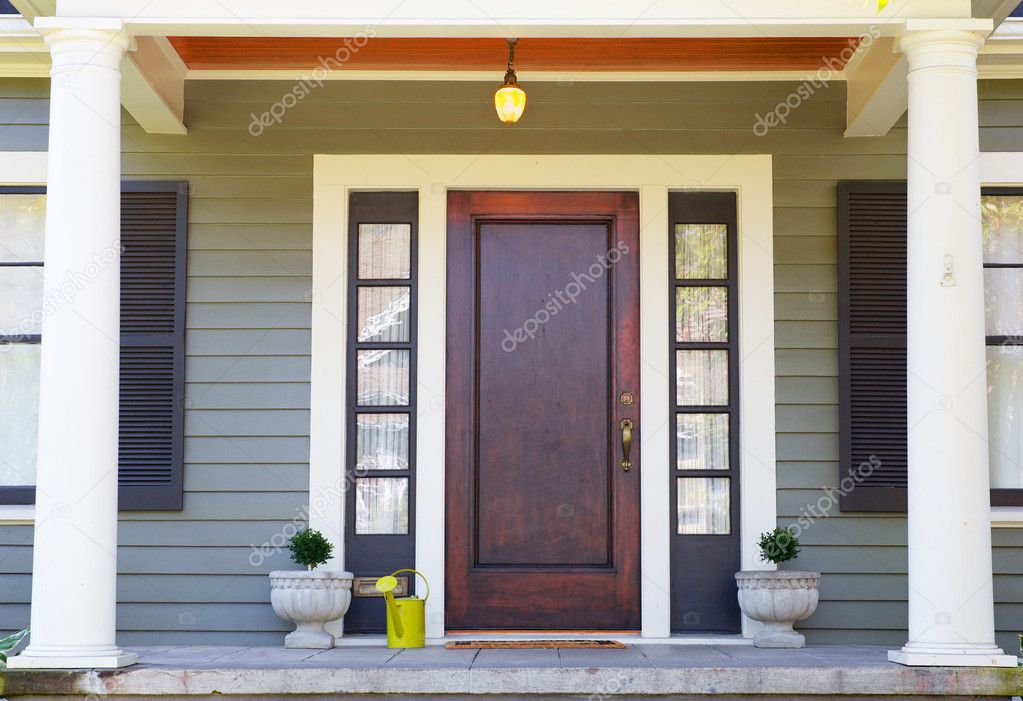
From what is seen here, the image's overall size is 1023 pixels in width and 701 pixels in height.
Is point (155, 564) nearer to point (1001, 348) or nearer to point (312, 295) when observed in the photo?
point (312, 295)

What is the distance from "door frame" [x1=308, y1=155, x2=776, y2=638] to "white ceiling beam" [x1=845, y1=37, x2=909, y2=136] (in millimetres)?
462

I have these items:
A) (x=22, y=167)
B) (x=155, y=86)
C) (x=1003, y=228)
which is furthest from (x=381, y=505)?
(x=1003, y=228)

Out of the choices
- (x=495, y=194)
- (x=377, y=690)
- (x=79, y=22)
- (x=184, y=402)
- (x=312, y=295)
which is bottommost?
(x=377, y=690)

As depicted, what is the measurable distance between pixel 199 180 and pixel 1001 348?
3.88 metres

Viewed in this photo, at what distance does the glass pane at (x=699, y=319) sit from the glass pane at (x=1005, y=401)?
4.16 feet

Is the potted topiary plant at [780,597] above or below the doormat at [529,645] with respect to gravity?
above

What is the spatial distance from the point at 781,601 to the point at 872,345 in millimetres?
1277

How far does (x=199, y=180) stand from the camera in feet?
19.0

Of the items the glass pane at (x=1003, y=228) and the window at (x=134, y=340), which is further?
the glass pane at (x=1003, y=228)

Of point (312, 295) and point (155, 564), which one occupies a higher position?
point (312, 295)

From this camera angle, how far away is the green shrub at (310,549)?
17.6ft

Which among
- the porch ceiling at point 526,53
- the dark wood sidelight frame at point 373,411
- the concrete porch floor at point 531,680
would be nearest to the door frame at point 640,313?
the dark wood sidelight frame at point 373,411

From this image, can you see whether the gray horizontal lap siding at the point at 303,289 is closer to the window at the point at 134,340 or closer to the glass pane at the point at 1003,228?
the window at the point at 134,340

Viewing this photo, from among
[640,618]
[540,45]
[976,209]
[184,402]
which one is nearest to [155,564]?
[184,402]
